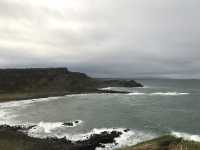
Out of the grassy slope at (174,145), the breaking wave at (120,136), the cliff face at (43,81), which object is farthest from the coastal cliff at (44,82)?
the grassy slope at (174,145)

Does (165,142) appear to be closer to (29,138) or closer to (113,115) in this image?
(29,138)

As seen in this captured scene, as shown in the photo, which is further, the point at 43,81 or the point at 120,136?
the point at 43,81

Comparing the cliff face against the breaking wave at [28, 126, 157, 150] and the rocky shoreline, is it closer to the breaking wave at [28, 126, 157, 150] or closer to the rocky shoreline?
the breaking wave at [28, 126, 157, 150]

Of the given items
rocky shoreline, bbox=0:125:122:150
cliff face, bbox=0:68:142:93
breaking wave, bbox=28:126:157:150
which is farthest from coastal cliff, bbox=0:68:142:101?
rocky shoreline, bbox=0:125:122:150

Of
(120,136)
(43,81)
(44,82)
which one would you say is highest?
(43,81)

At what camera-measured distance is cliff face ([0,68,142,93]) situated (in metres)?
125

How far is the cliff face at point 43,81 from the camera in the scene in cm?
12525

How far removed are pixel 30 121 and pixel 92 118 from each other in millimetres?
10937

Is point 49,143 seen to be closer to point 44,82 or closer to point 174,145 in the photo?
point 174,145

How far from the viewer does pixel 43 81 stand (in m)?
136

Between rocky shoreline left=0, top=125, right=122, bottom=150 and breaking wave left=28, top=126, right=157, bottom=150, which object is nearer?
rocky shoreline left=0, top=125, right=122, bottom=150

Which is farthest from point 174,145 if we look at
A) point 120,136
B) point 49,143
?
point 120,136

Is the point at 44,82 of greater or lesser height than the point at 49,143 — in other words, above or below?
above

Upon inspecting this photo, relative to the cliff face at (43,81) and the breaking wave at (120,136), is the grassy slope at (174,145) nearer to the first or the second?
the breaking wave at (120,136)
